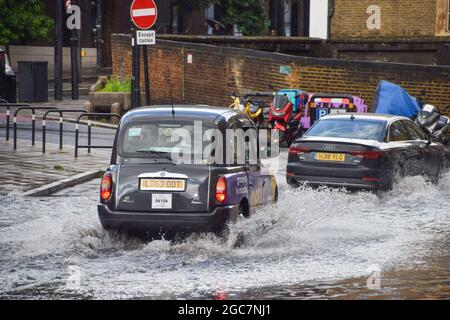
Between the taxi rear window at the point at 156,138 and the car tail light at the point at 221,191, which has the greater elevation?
the taxi rear window at the point at 156,138

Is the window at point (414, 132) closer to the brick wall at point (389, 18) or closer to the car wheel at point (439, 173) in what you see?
the car wheel at point (439, 173)

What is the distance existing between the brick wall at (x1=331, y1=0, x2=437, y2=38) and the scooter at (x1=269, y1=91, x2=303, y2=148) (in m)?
9.86

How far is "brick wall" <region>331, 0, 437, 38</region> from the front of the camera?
1459 inches

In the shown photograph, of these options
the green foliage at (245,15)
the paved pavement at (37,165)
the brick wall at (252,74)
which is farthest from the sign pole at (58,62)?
the green foliage at (245,15)

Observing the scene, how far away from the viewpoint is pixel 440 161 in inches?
806

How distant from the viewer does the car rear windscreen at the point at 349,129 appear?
18.3 m

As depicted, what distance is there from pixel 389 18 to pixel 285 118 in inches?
426

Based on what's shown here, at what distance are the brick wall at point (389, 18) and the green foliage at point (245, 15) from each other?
52.9 feet

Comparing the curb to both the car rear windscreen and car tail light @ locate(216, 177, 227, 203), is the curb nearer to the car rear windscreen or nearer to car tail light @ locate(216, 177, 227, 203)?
the car rear windscreen

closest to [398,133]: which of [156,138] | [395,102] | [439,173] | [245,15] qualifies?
[439,173]

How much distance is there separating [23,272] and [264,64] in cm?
2296

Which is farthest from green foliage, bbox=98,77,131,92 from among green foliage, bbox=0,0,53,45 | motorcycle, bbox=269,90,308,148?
green foliage, bbox=0,0,53,45

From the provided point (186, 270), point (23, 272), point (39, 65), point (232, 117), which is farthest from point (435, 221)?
point (39, 65)

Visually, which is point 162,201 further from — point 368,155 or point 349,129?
point 349,129
